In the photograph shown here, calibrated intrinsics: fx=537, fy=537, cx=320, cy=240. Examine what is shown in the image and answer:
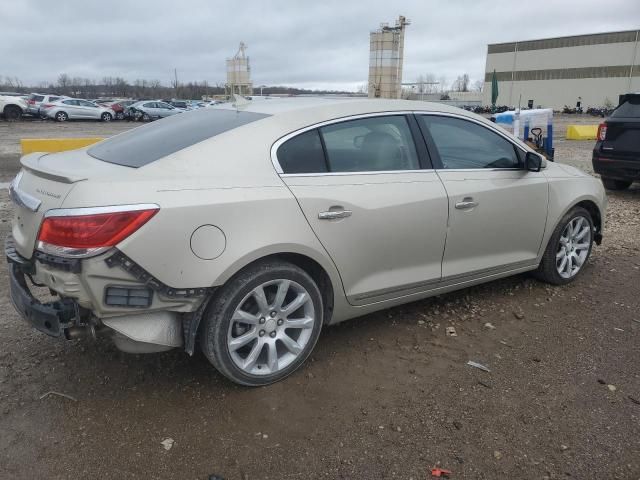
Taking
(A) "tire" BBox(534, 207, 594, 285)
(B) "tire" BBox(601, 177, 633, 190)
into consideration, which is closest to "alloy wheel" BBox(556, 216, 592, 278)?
(A) "tire" BBox(534, 207, 594, 285)

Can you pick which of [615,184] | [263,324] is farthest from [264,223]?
[615,184]

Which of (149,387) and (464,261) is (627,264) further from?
(149,387)

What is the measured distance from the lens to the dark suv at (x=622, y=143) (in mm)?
8023

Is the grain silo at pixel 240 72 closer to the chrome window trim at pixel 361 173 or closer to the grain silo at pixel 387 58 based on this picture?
the grain silo at pixel 387 58

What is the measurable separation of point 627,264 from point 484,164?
2.47m

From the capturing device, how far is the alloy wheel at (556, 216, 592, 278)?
15.1ft

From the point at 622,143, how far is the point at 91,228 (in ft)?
26.9

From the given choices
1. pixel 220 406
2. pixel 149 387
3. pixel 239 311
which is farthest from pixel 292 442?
pixel 149 387

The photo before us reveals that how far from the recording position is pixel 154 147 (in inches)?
122

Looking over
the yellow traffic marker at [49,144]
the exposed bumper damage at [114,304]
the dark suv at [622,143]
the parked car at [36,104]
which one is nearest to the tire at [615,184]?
the dark suv at [622,143]

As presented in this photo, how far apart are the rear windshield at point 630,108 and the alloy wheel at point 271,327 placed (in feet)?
23.7

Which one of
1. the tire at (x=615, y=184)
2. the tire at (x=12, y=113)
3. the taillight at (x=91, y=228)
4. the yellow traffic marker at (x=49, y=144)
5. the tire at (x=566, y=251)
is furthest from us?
the tire at (x=12, y=113)

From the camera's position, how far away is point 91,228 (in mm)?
2438

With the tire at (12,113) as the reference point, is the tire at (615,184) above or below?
below
